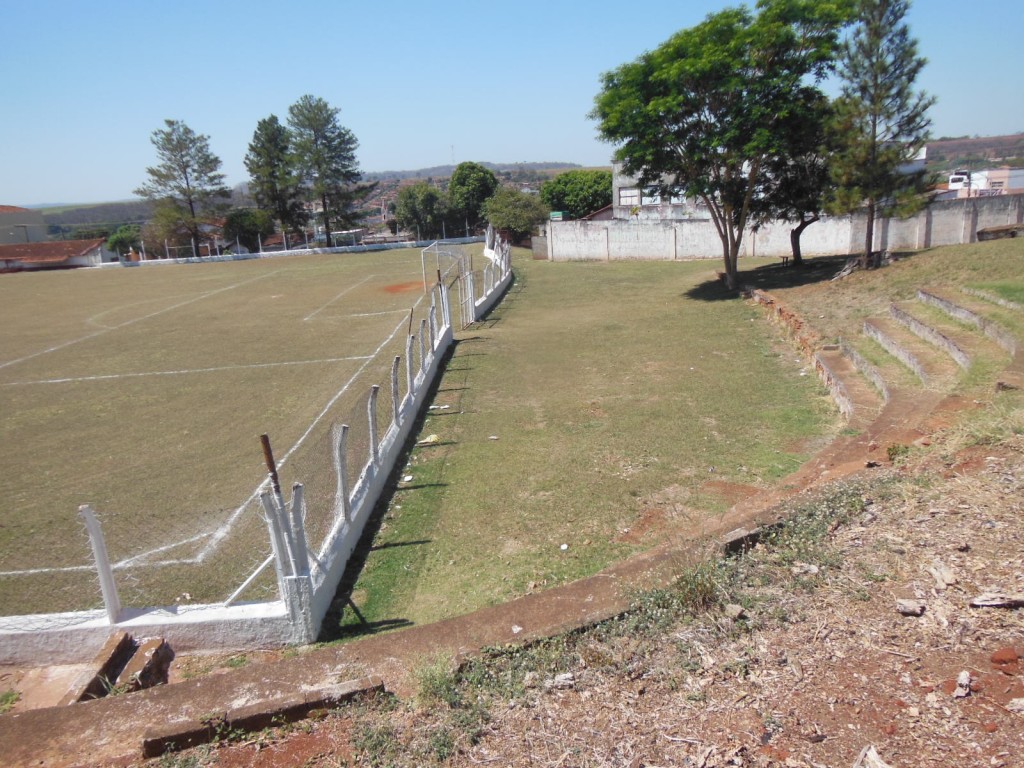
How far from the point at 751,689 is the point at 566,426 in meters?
6.67

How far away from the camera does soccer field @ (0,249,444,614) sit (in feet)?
21.9

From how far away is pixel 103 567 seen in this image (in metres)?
5.24

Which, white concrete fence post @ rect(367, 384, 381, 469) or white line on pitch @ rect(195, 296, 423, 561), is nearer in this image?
white line on pitch @ rect(195, 296, 423, 561)

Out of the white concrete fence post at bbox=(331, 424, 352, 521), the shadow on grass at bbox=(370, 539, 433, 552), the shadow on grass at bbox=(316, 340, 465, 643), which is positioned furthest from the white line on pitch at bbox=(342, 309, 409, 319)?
the white concrete fence post at bbox=(331, 424, 352, 521)

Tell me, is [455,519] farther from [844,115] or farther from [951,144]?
[951,144]

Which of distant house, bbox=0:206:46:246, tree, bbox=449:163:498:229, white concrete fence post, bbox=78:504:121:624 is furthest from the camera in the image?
distant house, bbox=0:206:46:246

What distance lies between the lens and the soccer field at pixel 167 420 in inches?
263

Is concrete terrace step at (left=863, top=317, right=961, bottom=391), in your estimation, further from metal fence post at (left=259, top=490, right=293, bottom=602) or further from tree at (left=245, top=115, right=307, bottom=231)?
tree at (left=245, top=115, right=307, bottom=231)

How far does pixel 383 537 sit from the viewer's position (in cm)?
734

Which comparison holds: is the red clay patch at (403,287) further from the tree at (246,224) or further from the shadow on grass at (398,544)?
the tree at (246,224)

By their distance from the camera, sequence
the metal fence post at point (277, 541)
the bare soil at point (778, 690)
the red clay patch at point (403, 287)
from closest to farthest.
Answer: the bare soil at point (778, 690) → the metal fence post at point (277, 541) → the red clay patch at point (403, 287)

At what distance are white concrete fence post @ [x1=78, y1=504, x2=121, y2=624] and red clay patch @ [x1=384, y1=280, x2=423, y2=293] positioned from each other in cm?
2155

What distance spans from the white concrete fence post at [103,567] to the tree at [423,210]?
55.2 meters

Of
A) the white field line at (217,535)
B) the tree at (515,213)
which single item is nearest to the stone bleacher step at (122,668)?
the white field line at (217,535)
